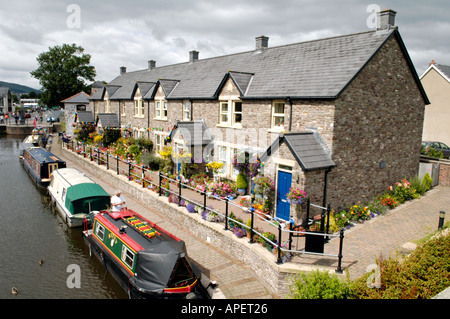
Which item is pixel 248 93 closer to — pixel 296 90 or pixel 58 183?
pixel 296 90

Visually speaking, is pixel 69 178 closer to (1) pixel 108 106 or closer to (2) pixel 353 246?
(2) pixel 353 246

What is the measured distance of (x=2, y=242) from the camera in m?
13.7

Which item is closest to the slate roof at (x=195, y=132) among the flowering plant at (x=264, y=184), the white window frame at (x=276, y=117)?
the white window frame at (x=276, y=117)

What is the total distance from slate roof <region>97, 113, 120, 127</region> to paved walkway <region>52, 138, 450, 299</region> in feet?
58.3

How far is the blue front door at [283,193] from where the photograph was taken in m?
12.6

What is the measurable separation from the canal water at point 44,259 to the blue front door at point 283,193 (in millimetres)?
6445

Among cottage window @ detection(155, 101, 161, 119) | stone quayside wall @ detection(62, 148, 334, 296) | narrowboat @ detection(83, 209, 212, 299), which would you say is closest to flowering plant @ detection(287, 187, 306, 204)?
stone quayside wall @ detection(62, 148, 334, 296)

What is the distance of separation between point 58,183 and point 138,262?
11542 mm

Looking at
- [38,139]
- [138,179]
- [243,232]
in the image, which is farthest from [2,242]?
[38,139]

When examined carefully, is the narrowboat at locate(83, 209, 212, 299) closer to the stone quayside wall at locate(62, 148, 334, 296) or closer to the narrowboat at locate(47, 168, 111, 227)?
the stone quayside wall at locate(62, 148, 334, 296)

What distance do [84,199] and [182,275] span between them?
8681mm

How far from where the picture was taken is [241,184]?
16109mm

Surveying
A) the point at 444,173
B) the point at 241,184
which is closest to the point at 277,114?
the point at 241,184

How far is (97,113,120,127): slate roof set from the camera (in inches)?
1212
